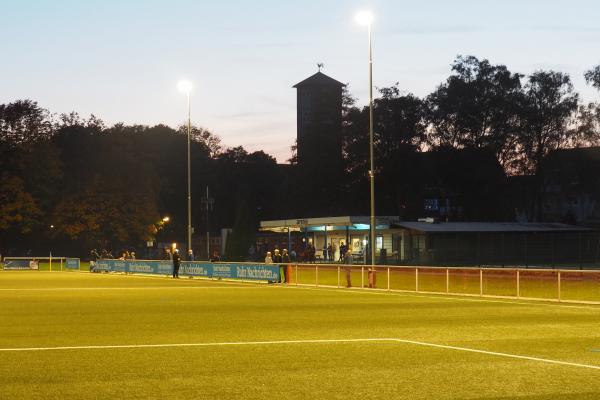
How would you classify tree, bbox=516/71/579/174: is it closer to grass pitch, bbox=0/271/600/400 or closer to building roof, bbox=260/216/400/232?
building roof, bbox=260/216/400/232

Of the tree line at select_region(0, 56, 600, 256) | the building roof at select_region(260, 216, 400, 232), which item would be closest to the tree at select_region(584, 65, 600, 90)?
the tree line at select_region(0, 56, 600, 256)

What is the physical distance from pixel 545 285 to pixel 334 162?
69240mm

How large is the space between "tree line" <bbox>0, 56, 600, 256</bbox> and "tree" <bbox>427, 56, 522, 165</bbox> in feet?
0.32

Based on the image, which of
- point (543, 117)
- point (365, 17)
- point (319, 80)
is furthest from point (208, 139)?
point (365, 17)

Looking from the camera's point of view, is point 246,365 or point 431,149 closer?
point 246,365

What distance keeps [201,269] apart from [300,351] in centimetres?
4038

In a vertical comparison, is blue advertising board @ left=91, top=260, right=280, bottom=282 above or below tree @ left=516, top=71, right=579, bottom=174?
below

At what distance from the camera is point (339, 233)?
77.5 meters

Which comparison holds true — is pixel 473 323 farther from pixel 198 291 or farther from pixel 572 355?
pixel 198 291

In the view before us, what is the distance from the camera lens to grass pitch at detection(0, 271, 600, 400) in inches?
476

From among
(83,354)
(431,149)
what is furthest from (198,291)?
(431,149)

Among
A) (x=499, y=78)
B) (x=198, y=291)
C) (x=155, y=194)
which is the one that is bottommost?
(x=198, y=291)

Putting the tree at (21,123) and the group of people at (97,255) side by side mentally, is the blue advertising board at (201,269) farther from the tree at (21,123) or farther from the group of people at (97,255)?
the tree at (21,123)

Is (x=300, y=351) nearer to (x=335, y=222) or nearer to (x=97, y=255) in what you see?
(x=335, y=222)
